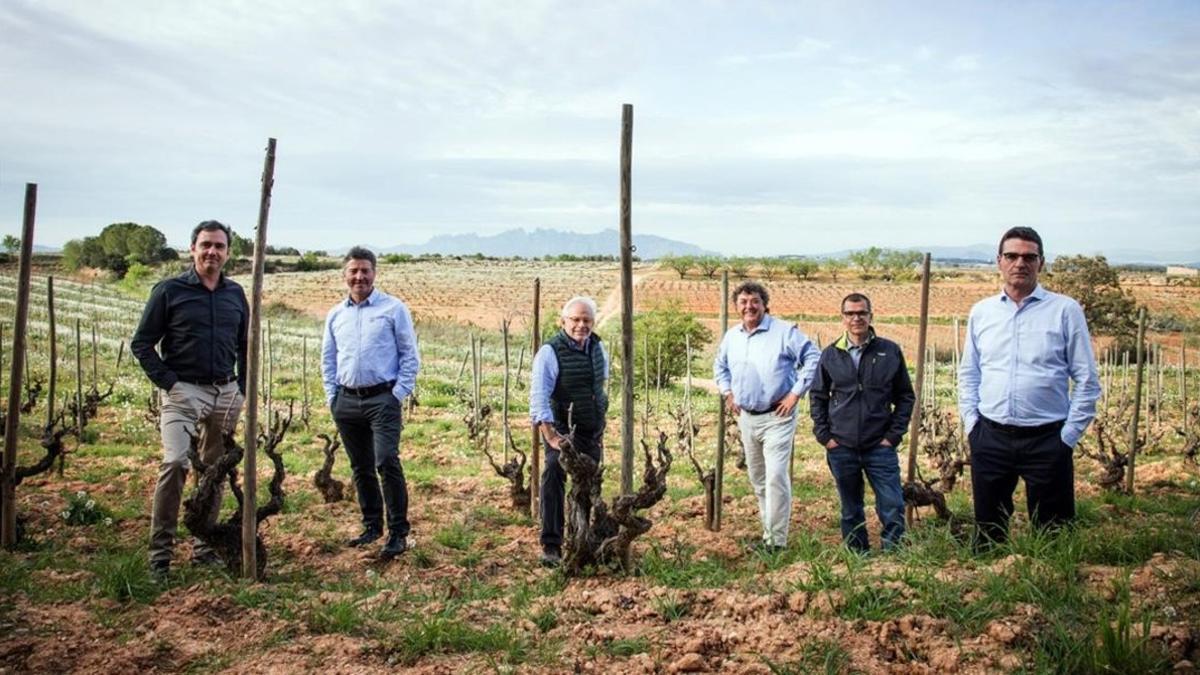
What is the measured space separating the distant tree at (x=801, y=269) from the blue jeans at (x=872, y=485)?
6768 centimetres

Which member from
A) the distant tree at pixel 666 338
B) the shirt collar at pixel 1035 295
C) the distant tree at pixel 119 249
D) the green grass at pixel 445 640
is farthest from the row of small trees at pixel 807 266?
the green grass at pixel 445 640

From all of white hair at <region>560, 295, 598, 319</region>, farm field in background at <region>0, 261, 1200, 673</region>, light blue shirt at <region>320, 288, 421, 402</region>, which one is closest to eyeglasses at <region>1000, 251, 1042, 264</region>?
farm field in background at <region>0, 261, 1200, 673</region>

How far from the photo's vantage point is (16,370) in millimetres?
4898

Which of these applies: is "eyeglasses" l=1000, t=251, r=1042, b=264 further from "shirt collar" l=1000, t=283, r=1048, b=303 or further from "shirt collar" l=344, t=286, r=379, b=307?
"shirt collar" l=344, t=286, r=379, b=307

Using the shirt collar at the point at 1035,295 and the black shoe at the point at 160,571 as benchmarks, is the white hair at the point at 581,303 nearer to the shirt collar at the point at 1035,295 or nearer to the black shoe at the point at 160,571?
the shirt collar at the point at 1035,295

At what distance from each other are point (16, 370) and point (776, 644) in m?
4.74

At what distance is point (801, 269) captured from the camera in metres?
73.1

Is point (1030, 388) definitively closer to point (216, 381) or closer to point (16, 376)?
point (216, 381)

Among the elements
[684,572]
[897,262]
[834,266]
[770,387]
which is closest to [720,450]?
[770,387]

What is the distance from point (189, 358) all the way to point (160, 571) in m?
1.16

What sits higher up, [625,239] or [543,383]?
[625,239]

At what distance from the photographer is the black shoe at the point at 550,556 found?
483 cm

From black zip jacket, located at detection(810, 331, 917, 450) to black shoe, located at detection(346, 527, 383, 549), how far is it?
9.82 feet

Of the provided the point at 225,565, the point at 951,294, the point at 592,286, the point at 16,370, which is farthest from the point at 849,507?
the point at 592,286
